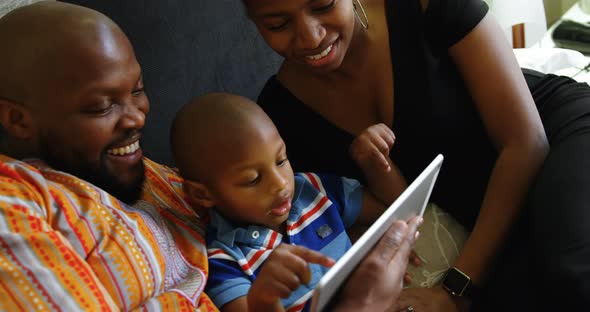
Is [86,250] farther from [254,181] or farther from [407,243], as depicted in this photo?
[407,243]

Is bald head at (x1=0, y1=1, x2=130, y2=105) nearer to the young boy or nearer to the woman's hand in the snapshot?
the young boy

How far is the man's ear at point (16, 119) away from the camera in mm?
932

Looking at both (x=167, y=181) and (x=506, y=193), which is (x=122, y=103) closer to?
(x=167, y=181)

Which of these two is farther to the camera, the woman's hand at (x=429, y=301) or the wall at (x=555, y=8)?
the wall at (x=555, y=8)

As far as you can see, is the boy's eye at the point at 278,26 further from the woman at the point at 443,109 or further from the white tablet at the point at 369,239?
the white tablet at the point at 369,239

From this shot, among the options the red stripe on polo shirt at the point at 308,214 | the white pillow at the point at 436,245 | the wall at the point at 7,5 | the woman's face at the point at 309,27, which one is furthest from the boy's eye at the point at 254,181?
the wall at the point at 7,5

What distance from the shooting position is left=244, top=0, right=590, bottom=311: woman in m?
1.18

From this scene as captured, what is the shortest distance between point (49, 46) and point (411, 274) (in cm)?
88

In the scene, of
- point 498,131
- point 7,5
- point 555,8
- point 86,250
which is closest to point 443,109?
point 498,131

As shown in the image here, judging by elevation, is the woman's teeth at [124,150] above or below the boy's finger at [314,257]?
above

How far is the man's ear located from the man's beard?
31 millimetres

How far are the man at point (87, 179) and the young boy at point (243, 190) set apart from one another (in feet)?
0.20

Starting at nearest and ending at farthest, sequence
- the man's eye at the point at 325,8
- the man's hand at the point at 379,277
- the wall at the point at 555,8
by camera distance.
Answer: the man's hand at the point at 379,277, the man's eye at the point at 325,8, the wall at the point at 555,8

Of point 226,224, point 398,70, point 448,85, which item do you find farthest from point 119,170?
point 448,85
